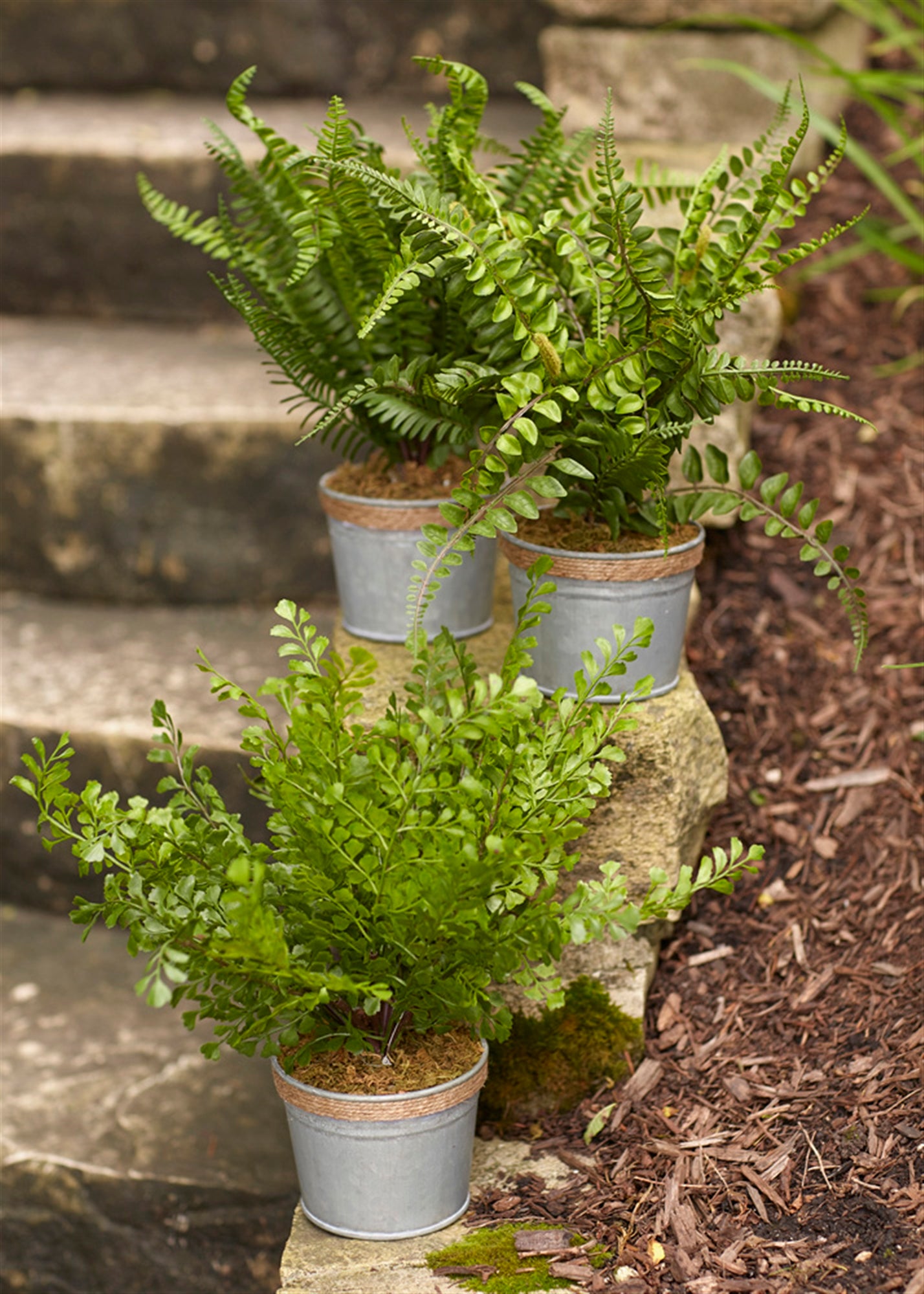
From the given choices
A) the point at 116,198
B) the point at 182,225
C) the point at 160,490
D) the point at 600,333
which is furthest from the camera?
the point at 116,198

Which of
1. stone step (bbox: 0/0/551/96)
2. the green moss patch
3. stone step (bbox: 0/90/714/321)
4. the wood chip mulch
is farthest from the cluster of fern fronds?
stone step (bbox: 0/0/551/96)

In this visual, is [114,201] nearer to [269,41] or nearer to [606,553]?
[269,41]

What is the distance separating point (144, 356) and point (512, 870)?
1614 mm

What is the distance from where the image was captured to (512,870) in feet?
4.24

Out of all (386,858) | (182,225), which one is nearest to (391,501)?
(182,225)

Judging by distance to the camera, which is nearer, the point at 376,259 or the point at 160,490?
the point at 376,259

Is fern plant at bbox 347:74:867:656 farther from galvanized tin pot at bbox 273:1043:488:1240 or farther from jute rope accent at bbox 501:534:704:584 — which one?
galvanized tin pot at bbox 273:1043:488:1240

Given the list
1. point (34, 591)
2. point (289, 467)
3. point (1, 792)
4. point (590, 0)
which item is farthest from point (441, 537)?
point (590, 0)

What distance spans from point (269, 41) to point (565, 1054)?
2.28 m

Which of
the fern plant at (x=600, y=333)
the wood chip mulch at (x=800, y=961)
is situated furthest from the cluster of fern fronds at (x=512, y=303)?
the wood chip mulch at (x=800, y=961)

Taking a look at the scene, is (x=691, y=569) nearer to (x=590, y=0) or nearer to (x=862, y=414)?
(x=862, y=414)

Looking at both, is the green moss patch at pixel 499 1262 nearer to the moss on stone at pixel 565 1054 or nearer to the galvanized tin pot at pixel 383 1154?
the galvanized tin pot at pixel 383 1154

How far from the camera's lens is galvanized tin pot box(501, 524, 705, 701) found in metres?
1.45

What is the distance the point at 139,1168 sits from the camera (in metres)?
1.71
